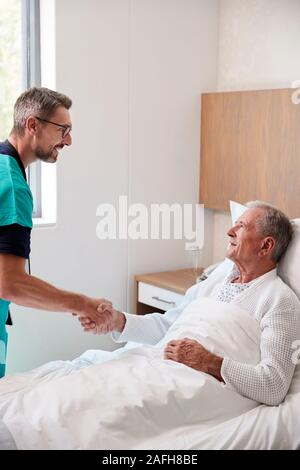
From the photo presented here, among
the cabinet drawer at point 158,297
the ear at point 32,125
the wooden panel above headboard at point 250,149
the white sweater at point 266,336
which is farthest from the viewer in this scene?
the cabinet drawer at point 158,297

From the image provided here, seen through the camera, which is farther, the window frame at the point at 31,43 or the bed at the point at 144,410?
the window frame at the point at 31,43

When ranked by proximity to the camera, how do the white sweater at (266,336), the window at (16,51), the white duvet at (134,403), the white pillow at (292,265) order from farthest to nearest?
the window at (16,51) → the white pillow at (292,265) → the white sweater at (266,336) → the white duvet at (134,403)

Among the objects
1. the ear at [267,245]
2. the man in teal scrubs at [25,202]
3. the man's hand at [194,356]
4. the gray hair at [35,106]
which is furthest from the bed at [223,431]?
the gray hair at [35,106]

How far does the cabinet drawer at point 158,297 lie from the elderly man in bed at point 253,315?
2.15 feet

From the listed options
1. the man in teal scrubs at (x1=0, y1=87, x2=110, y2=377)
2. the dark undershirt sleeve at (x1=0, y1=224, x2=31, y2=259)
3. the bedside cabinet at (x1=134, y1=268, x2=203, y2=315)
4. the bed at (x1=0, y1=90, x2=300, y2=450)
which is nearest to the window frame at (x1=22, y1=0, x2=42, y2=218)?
the bedside cabinet at (x1=134, y1=268, x2=203, y2=315)

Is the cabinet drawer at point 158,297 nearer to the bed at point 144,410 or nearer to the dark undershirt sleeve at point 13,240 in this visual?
the bed at point 144,410

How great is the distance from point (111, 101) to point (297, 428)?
1.91 metres

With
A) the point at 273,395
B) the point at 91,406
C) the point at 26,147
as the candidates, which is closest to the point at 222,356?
the point at 273,395

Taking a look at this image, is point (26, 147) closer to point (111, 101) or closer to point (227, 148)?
point (111, 101)

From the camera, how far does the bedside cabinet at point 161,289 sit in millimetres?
3053

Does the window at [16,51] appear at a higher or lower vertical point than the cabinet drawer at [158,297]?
higher

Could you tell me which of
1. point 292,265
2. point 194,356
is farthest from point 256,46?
point 194,356

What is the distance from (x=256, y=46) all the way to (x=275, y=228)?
134cm

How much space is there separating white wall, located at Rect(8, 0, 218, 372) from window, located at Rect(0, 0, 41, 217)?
0.12 metres
